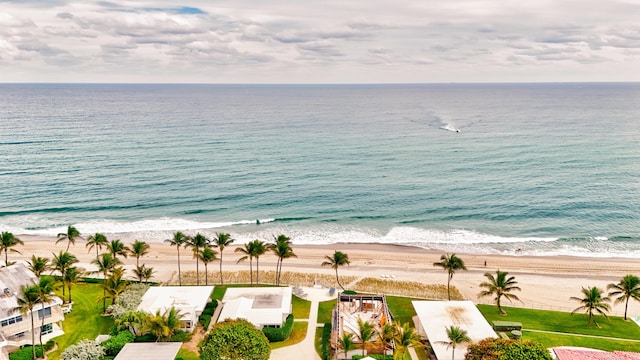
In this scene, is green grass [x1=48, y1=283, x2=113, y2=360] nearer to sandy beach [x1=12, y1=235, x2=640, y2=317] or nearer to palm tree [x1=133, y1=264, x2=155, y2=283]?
palm tree [x1=133, y1=264, x2=155, y2=283]

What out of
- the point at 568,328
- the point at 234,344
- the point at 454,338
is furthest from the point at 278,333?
the point at 568,328

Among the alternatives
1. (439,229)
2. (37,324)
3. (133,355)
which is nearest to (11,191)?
(37,324)

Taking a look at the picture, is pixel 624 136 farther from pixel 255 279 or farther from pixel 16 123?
pixel 16 123

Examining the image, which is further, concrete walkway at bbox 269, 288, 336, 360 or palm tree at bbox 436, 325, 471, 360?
concrete walkway at bbox 269, 288, 336, 360

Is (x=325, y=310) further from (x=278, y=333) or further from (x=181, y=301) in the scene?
(x=181, y=301)

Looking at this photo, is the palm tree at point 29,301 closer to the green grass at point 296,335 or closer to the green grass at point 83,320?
the green grass at point 83,320

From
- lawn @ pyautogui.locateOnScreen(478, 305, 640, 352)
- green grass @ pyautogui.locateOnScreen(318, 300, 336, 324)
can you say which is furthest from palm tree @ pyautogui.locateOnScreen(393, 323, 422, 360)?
lawn @ pyautogui.locateOnScreen(478, 305, 640, 352)
